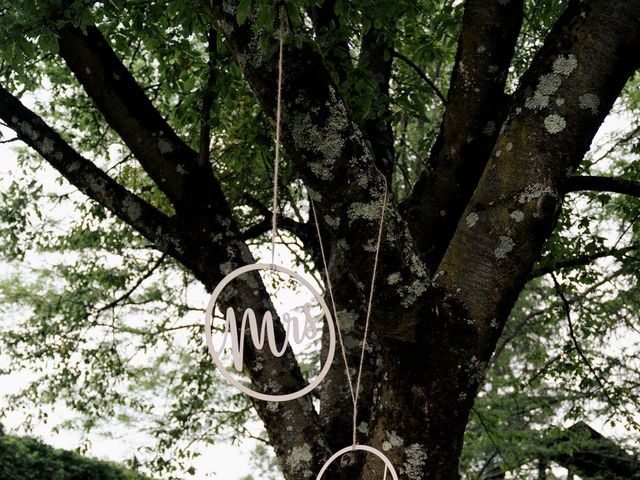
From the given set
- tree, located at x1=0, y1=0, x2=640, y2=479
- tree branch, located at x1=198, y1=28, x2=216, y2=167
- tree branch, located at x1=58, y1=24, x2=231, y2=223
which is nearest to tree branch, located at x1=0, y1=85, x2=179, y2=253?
tree, located at x1=0, y1=0, x2=640, y2=479

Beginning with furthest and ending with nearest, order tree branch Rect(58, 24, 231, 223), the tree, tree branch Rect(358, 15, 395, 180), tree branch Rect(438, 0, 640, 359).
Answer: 1. tree branch Rect(358, 15, 395, 180)
2. tree branch Rect(58, 24, 231, 223)
3. tree branch Rect(438, 0, 640, 359)
4. the tree

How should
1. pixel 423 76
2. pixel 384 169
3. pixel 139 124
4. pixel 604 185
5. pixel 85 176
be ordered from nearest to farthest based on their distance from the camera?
pixel 604 185, pixel 139 124, pixel 85 176, pixel 384 169, pixel 423 76

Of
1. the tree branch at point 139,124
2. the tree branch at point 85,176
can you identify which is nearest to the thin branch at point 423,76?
the tree branch at point 139,124

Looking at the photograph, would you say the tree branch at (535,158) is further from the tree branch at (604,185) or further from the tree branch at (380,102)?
Result: the tree branch at (380,102)

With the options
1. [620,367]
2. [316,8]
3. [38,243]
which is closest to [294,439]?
[316,8]

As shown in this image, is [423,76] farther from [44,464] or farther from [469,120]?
[44,464]

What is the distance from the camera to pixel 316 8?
13.1 feet

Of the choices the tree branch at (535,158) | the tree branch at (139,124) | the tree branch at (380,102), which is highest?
the tree branch at (380,102)

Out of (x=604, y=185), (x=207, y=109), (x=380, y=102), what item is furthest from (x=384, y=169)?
(x=604, y=185)

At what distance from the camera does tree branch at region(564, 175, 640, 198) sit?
2.83 m

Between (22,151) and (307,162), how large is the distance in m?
5.95

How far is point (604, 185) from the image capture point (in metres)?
2.92

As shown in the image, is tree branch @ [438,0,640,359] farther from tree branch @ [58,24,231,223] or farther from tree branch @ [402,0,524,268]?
tree branch @ [58,24,231,223]

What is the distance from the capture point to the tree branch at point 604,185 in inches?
111
